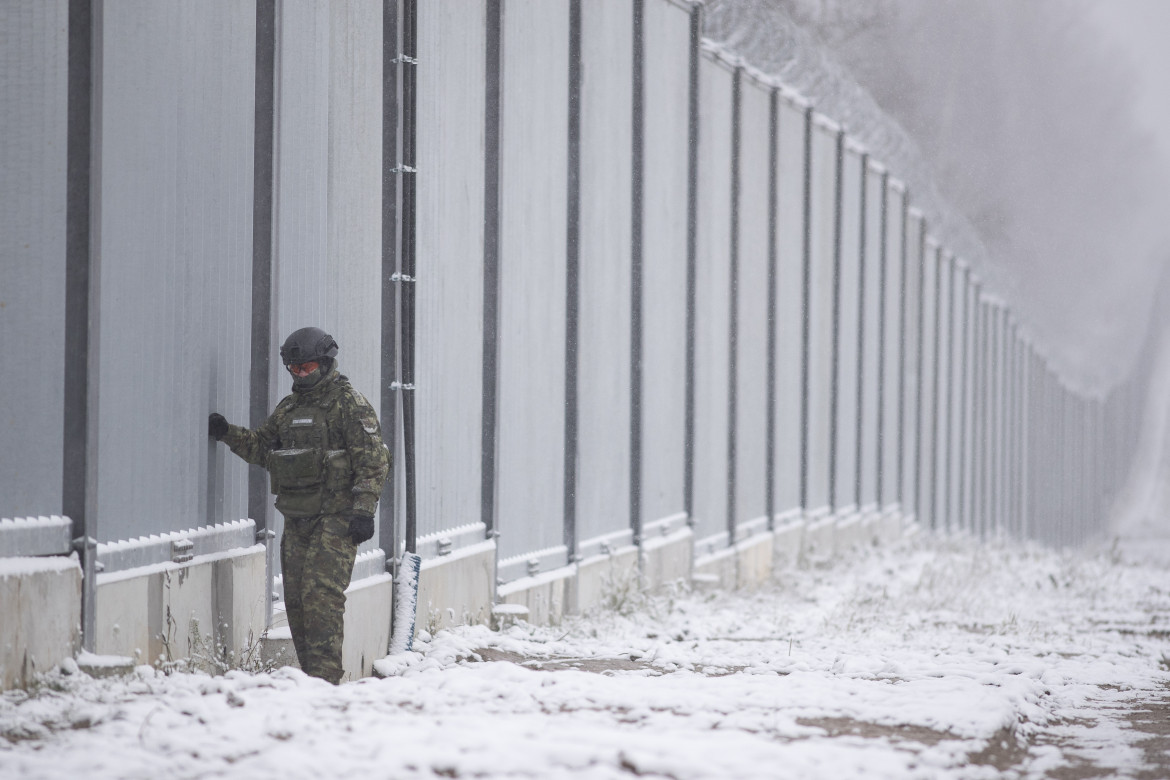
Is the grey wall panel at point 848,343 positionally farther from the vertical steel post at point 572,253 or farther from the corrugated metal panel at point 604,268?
the vertical steel post at point 572,253

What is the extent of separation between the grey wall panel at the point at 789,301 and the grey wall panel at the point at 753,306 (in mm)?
461

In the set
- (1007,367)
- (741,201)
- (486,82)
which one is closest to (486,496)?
(486,82)

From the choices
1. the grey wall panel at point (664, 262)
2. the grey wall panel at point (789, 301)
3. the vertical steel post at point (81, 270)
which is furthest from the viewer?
the grey wall panel at point (789, 301)

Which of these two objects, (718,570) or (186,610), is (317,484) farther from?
(718,570)

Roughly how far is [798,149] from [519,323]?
9.43 meters

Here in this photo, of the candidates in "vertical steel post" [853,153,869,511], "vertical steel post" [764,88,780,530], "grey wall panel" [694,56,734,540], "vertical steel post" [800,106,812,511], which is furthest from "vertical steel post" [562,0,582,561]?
"vertical steel post" [853,153,869,511]

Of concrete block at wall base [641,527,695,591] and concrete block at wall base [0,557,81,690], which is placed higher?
concrete block at wall base [0,557,81,690]

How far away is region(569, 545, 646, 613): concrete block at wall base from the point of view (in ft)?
39.3

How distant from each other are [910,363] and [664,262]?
44.2ft

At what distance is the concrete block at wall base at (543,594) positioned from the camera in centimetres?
1070

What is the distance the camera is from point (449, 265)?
990 centimetres

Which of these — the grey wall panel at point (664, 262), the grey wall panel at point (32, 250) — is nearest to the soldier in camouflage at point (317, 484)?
the grey wall panel at point (32, 250)

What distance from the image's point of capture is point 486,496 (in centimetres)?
1048

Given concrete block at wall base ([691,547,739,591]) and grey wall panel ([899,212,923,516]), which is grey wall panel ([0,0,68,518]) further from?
grey wall panel ([899,212,923,516])
